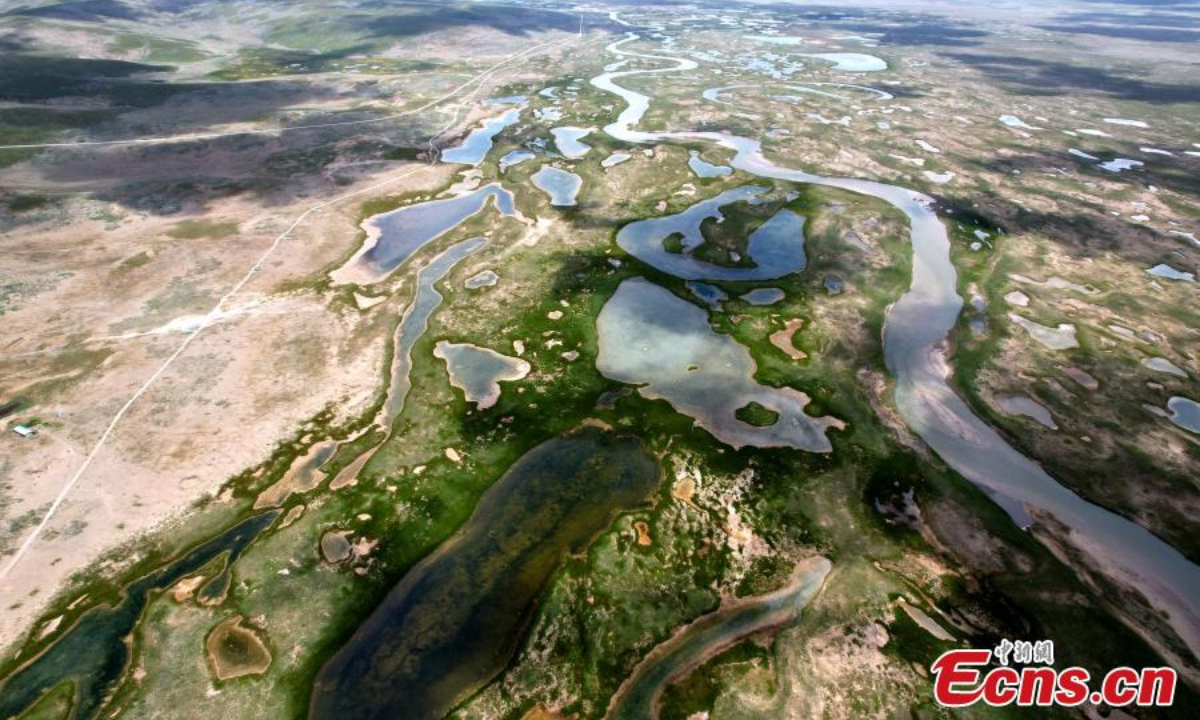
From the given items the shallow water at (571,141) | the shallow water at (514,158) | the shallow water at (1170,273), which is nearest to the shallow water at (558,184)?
the shallow water at (514,158)

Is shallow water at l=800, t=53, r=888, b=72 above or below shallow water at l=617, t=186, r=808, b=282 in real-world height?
above

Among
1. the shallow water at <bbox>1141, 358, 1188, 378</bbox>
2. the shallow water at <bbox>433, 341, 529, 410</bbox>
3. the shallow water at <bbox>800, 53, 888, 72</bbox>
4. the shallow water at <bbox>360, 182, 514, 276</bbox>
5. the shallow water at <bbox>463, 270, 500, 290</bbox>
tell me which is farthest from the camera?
the shallow water at <bbox>800, 53, 888, 72</bbox>

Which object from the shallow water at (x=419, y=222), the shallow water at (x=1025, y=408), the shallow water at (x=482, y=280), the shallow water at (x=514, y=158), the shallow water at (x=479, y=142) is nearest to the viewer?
the shallow water at (x=1025, y=408)

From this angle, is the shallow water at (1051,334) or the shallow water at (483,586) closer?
the shallow water at (483,586)

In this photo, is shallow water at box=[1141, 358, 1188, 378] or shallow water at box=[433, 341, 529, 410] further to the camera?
shallow water at box=[1141, 358, 1188, 378]

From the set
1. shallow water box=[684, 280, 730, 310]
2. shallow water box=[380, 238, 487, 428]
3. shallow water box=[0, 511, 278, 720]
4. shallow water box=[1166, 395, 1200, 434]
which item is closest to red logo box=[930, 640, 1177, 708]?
shallow water box=[1166, 395, 1200, 434]

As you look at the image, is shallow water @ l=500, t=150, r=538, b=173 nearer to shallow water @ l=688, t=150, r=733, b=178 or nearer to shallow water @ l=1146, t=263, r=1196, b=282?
shallow water @ l=688, t=150, r=733, b=178

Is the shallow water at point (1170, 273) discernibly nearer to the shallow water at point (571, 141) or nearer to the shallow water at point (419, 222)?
the shallow water at point (419, 222)

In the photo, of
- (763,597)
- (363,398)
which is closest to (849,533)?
(763,597)
